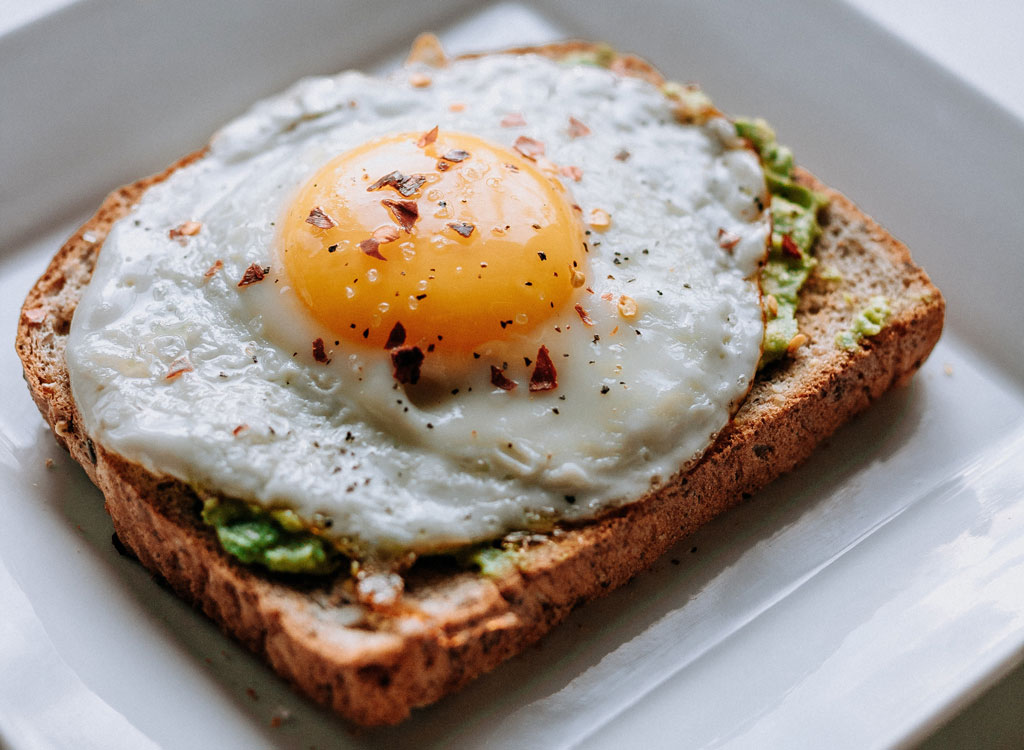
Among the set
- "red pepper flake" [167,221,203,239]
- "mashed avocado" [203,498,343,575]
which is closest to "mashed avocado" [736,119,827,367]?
"mashed avocado" [203,498,343,575]

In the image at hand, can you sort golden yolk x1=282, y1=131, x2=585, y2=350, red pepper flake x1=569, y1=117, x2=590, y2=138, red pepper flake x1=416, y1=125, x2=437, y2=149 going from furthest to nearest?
red pepper flake x1=569, y1=117, x2=590, y2=138, red pepper flake x1=416, y1=125, x2=437, y2=149, golden yolk x1=282, y1=131, x2=585, y2=350

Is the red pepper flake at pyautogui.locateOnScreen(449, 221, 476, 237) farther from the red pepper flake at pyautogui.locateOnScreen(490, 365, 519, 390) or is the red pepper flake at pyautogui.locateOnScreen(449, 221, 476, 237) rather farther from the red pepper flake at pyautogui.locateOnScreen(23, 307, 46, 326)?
the red pepper flake at pyautogui.locateOnScreen(23, 307, 46, 326)

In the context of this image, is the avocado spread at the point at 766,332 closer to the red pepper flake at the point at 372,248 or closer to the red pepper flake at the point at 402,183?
the red pepper flake at the point at 372,248

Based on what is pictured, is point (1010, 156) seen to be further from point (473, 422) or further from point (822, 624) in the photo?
point (473, 422)

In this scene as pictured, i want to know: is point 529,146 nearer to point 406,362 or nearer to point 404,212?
point 404,212

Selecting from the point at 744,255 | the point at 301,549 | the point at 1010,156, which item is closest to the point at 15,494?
the point at 301,549

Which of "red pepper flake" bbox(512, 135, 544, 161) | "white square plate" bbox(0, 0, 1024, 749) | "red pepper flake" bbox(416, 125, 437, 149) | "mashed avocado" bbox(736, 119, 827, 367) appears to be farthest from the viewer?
"red pepper flake" bbox(512, 135, 544, 161)

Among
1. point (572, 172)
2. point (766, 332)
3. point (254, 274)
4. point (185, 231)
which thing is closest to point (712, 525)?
point (766, 332)
